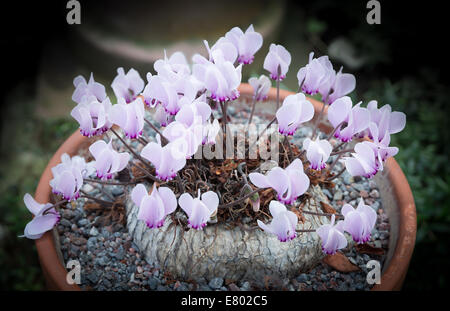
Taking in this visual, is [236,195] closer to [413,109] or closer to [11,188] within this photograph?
[11,188]

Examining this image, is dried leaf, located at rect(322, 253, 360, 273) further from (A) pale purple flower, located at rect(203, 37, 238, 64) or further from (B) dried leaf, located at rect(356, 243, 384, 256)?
(A) pale purple flower, located at rect(203, 37, 238, 64)

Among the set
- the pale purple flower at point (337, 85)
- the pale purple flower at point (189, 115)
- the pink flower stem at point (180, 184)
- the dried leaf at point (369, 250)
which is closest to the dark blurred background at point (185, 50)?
the dried leaf at point (369, 250)

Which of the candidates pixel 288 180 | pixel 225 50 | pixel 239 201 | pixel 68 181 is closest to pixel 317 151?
pixel 288 180

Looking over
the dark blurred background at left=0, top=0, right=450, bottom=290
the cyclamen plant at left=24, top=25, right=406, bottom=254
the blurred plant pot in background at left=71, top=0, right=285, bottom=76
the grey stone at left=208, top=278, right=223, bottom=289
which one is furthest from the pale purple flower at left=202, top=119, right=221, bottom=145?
the blurred plant pot in background at left=71, top=0, right=285, bottom=76

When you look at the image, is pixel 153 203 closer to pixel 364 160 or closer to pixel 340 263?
pixel 364 160

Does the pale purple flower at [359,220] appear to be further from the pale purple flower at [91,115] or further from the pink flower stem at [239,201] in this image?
the pale purple flower at [91,115]
